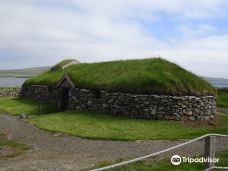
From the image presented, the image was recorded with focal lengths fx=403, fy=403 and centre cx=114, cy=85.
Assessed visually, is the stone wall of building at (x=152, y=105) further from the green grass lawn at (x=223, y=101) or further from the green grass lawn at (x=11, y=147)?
the green grass lawn at (x=223, y=101)

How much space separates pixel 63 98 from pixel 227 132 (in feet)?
49.1

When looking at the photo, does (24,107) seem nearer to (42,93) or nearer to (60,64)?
(42,93)

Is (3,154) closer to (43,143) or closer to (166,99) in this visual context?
(43,143)

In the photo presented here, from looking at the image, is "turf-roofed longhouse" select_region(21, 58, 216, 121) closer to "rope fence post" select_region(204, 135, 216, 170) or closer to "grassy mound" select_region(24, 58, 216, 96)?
"grassy mound" select_region(24, 58, 216, 96)

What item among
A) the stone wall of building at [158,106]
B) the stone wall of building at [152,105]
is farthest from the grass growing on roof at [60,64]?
the stone wall of building at [158,106]

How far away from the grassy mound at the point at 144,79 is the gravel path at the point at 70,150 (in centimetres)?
680

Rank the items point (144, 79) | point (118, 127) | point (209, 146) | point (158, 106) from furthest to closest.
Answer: point (144, 79) → point (158, 106) → point (118, 127) → point (209, 146)

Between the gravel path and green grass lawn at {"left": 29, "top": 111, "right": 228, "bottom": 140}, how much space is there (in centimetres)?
96

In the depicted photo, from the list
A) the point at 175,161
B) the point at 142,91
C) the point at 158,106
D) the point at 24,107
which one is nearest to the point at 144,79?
the point at 142,91

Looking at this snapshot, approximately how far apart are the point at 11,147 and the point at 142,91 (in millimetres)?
9994

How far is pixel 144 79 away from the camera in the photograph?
26922 millimetres

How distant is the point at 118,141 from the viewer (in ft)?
63.6

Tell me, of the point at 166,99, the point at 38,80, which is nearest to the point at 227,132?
the point at 166,99

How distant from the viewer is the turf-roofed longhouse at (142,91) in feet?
82.9
